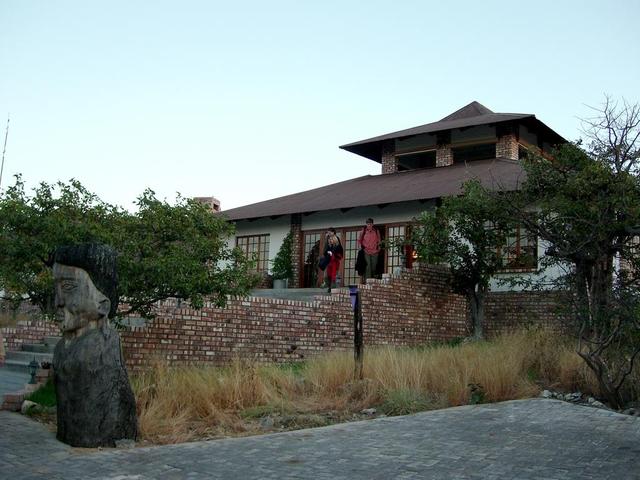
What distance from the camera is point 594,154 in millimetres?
12984

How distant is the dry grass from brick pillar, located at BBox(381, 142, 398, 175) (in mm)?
14818

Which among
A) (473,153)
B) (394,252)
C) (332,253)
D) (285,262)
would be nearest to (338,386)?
(332,253)

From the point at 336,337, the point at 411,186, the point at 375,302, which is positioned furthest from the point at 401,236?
the point at 336,337

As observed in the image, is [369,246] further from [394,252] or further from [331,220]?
[331,220]

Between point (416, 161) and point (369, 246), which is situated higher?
point (416, 161)

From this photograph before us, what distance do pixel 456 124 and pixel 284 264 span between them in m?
7.50

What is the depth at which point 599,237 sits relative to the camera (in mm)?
11250

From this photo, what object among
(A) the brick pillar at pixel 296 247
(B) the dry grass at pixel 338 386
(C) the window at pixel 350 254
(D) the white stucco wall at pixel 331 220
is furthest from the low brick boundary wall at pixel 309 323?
(A) the brick pillar at pixel 296 247

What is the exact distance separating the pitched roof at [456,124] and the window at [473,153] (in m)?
0.99

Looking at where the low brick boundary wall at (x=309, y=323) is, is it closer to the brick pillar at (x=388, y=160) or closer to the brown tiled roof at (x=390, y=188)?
the brown tiled roof at (x=390, y=188)

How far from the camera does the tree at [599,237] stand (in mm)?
9523

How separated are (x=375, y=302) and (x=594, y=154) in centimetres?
558

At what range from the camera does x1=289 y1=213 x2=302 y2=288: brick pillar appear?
21.6 m

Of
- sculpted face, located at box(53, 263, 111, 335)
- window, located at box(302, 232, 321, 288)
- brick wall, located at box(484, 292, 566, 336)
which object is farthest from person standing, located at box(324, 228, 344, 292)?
sculpted face, located at box(53, 263, 111, 335)
